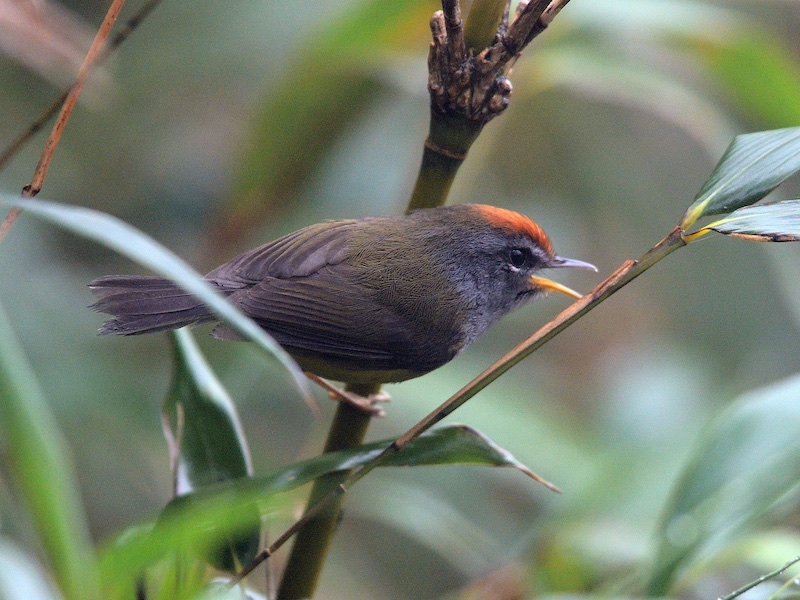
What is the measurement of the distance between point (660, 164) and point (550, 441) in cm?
231

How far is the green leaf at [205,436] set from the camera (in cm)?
167

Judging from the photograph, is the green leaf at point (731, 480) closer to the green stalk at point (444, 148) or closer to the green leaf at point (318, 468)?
the green leaf at point (318, 468)

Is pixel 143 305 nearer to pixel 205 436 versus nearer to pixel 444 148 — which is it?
pixel 205 436

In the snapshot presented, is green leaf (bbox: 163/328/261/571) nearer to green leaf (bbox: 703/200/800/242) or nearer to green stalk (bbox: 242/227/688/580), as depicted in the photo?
green stalk (bbox: 242/227/688/580)

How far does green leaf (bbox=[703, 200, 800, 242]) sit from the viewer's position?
1315mm

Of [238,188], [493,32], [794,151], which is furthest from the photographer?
[238,188]

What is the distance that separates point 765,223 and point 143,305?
1.44 meters

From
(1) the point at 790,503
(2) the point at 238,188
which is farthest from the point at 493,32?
(2) the point at 238,188

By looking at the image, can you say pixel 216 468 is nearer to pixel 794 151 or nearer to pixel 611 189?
pixel 794 151

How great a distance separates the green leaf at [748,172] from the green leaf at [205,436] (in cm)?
99

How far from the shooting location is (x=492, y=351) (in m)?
4.42

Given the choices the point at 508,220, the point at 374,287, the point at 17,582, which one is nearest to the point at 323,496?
the point at 17,582

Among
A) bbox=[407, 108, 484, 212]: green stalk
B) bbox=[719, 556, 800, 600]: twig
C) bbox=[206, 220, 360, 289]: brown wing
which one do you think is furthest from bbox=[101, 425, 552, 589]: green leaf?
bbox=[206, 220, 360, 289]: brown wing

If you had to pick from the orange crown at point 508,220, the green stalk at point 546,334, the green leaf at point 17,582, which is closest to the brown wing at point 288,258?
the orange crown at point 508,220
